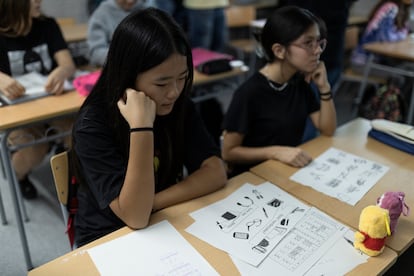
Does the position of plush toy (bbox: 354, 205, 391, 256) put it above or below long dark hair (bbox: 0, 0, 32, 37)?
below

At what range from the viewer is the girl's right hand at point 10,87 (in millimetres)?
1743

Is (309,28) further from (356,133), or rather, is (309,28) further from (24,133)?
(24,133)

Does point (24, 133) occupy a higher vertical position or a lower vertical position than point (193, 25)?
lower

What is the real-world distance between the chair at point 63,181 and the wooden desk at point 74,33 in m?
2.03

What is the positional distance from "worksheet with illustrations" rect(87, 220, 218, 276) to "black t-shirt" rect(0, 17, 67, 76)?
4.77ft

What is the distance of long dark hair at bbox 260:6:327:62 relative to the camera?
1493 mm

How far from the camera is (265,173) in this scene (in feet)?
4.26

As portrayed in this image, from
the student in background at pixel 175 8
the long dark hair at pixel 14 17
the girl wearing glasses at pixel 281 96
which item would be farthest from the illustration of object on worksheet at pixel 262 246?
the student in background at pixel 175 8

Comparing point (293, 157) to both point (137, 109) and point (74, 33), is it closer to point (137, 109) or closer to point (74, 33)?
point (137, 109)

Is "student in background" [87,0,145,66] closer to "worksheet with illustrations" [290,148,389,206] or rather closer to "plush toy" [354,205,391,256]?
"worksheet with illustrations" [290,148,389,206]

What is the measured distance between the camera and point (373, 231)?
0.90 meters

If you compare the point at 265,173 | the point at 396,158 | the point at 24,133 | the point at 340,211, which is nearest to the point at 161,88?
the point at 265,173

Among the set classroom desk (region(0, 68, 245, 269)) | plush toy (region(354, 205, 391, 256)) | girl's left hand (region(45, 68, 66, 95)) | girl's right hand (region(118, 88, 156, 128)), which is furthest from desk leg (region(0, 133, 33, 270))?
plush toy (region(354, 205, 391, 256))

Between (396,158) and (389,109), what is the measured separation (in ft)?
5.86
